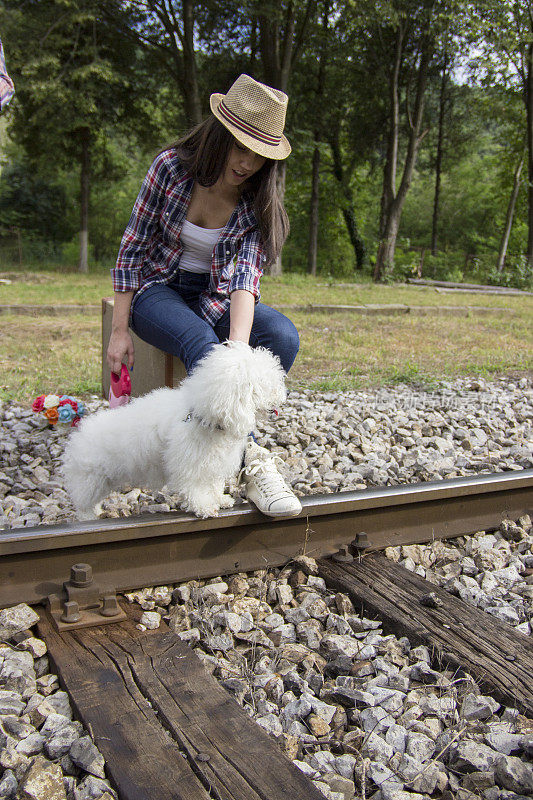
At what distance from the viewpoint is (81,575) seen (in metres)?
2.23

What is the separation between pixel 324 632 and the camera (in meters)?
2.30

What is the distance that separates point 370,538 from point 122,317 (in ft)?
5.00

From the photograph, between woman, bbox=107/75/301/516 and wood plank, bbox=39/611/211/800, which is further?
woman, bbox=107/75/301/516

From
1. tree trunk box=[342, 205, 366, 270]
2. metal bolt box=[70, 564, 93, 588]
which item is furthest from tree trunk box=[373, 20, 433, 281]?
metal bolt box=[70, 564, 93, 588]

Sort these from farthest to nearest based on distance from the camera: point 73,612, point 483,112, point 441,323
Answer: point 483,112, point 441,323, point 73,612

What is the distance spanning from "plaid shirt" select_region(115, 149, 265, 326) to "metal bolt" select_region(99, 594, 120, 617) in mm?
1447

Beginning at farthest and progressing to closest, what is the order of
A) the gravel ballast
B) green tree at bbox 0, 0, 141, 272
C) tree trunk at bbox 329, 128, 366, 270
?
tree trunk at bbox 329, 128, 366, 270
green tree at bbox 0, 0, 141, 272
the gravel ballast

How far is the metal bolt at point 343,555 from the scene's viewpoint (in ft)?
9.10

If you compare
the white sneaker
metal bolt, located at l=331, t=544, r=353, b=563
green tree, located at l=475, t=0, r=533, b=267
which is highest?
green tree, located at l=475, t=0, r=533, b=267

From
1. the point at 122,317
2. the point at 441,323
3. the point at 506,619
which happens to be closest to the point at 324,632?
the point at 506,619

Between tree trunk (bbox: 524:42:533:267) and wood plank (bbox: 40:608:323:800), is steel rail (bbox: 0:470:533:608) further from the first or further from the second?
tree trunk (bbox: 524:42:533:267)

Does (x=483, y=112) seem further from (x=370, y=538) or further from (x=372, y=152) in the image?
(x=370, y=538)

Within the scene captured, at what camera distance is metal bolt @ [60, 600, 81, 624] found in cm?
216

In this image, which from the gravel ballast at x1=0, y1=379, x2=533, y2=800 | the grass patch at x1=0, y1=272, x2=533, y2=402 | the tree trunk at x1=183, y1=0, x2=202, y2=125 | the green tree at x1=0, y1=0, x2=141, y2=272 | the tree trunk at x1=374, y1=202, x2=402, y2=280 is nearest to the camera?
the gravel ballast at x1=0, y1=379, x2=533, y2=800
